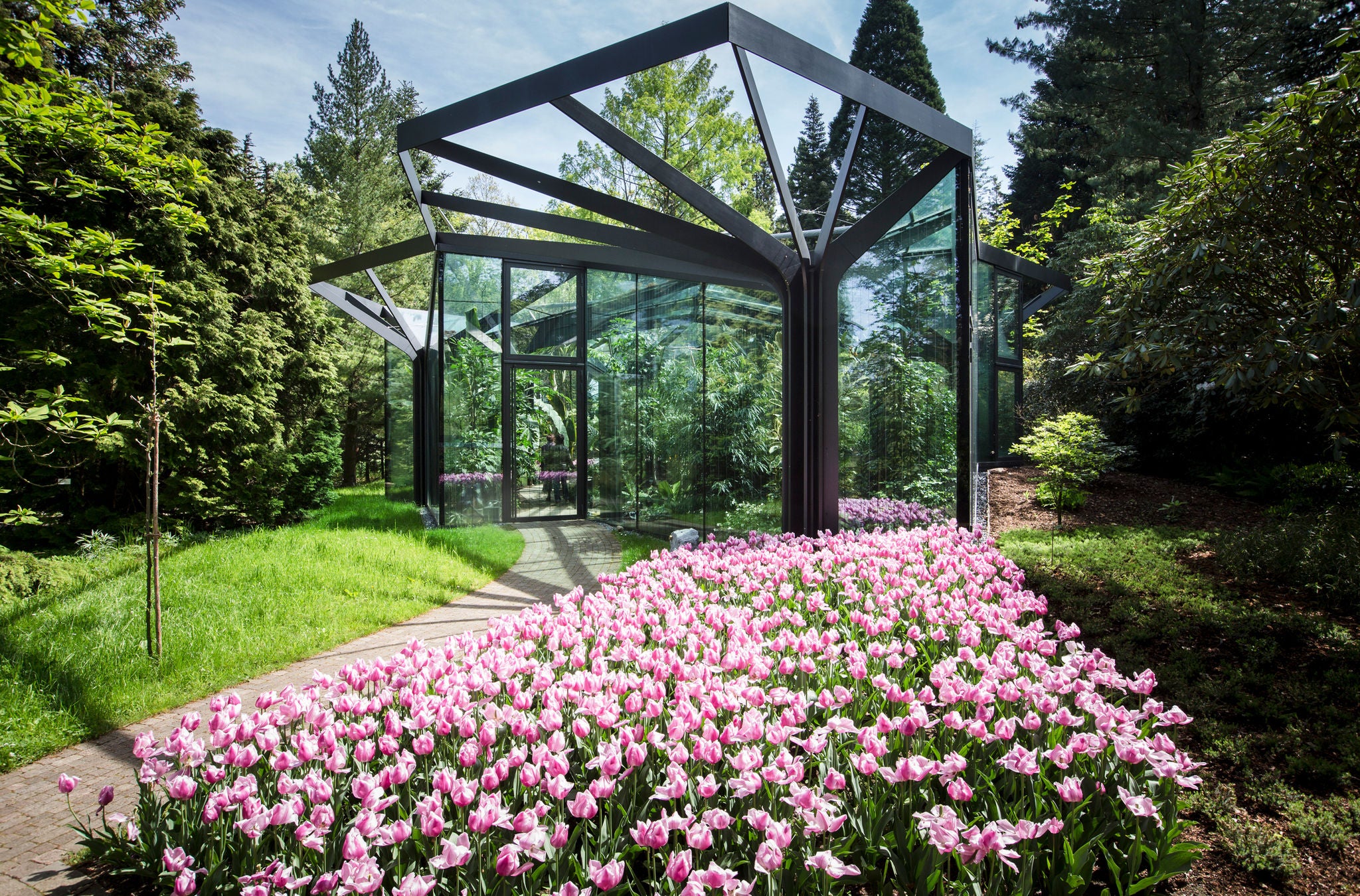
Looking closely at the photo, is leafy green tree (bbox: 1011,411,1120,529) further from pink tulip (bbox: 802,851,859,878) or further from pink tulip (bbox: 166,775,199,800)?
pink tulip (bbox: 166,775,199,800)

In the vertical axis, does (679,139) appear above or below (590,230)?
above

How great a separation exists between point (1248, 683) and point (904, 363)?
12.1 feet

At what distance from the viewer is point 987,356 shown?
12078 mm

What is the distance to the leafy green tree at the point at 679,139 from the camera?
60.3 feet

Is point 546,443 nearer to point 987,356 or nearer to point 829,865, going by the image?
point 987,356

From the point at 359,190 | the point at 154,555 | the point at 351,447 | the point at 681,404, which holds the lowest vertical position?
the point at 154,555

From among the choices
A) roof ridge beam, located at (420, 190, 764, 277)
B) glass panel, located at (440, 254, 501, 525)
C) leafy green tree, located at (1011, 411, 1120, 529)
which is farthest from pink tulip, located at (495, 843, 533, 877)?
glass panel, located at (440, 254, 501, 525)

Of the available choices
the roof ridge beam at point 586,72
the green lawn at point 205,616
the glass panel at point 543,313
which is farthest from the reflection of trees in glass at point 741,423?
the glass panel at point 543,313

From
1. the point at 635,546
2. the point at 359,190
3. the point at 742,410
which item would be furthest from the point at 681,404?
the point at 359,190

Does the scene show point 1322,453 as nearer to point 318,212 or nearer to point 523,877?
point 523,877

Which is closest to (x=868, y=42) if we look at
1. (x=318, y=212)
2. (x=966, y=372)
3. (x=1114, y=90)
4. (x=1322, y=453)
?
(x=1114, y=90)

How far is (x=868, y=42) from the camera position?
81.8 feet

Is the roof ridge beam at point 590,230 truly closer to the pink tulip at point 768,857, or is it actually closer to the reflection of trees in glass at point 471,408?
the reflection of trees in glass at point 471,408

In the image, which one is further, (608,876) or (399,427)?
(399,427)
